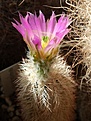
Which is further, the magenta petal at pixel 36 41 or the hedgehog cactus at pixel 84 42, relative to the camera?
the hedgehog cactus at pixel 84 42

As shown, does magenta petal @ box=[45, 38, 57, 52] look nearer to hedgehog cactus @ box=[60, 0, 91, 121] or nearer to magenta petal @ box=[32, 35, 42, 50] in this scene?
magenta petal @ box=[32, 35, 42, 50]

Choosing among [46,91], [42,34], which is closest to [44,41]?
[42,34]

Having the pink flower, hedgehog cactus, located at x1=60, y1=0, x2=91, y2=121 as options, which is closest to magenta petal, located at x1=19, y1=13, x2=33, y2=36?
the pink flower

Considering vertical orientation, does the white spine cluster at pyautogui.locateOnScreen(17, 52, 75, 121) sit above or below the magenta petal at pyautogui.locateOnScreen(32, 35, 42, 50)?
below

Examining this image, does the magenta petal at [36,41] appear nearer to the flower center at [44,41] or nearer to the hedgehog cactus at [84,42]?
the flower center at [44,41]

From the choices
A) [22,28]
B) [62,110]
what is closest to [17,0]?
[22,28]

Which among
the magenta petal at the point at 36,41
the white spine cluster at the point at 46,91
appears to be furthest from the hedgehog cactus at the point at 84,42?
the magenta petal at the point at 36,41

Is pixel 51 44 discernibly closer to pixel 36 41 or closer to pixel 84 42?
pixel 36 41

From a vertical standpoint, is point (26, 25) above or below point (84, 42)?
above

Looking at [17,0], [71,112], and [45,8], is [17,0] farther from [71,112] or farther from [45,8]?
[71,112]
